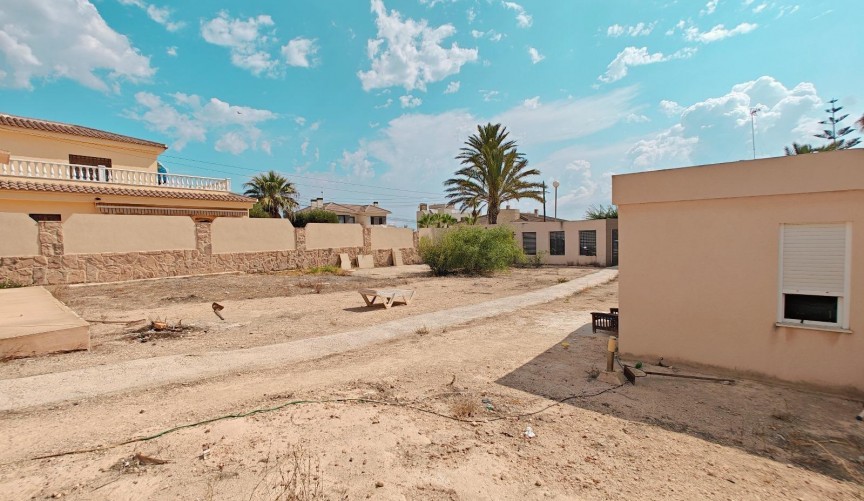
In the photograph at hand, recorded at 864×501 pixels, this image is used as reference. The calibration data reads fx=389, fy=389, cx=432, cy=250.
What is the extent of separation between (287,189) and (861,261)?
1604 inches

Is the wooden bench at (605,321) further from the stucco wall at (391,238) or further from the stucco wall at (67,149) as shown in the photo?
the stucco wall at (67,149)

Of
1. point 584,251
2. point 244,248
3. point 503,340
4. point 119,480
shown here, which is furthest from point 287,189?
point 119,480

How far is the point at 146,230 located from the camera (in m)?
16.0

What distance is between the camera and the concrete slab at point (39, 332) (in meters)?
5.73

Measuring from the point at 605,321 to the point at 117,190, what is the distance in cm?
2301

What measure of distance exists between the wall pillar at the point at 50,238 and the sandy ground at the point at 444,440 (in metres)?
13.2

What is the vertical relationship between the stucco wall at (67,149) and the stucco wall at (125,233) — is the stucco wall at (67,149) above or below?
above

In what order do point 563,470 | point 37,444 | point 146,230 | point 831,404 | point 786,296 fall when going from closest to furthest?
point 563,470, point 37,444, point 831,404, point 786,296, point 146,230

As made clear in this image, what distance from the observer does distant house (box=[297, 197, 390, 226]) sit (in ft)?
180

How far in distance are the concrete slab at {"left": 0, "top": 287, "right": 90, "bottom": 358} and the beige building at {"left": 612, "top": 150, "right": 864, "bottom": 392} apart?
8.77 m

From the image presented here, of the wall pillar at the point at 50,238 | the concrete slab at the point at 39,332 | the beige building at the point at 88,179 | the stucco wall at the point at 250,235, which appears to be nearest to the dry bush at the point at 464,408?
the concrete slab at the point at 39,332

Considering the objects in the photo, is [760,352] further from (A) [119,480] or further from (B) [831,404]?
(A) [119,480]

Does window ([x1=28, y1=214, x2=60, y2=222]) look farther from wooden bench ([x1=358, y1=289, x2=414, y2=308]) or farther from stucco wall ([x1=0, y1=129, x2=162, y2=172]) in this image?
wooden bench ([x1=358, y1=289, x2=414, y2=308])

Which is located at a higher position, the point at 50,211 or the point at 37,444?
the point at 50,211
